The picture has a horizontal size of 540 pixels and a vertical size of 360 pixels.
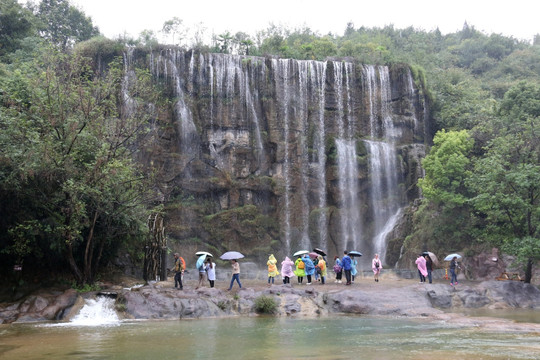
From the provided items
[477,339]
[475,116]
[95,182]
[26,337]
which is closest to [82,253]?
[95,182]

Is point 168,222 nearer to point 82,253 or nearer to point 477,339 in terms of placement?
point 82,253

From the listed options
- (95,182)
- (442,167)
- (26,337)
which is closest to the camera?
(26,337)

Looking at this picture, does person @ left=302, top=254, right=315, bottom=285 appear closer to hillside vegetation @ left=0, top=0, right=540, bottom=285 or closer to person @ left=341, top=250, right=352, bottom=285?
person @ left=341, top=250, right=352, bottom=285

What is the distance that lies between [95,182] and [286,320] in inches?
324

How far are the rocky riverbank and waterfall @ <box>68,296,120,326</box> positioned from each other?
0.23m

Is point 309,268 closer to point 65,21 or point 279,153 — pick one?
point 279,153

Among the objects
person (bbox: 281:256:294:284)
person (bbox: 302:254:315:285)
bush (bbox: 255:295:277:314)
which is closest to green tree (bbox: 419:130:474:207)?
person (bbox: 302:254:315:285)

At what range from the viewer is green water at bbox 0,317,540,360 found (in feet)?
33.3

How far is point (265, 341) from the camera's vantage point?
11914mm

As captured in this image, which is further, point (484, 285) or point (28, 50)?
point (28, 50)

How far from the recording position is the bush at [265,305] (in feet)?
57.1

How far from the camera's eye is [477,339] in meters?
11.9

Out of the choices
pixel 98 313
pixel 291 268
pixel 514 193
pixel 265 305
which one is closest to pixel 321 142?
pixel 514 193

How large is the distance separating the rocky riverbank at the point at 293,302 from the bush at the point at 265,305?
5.1 inches
